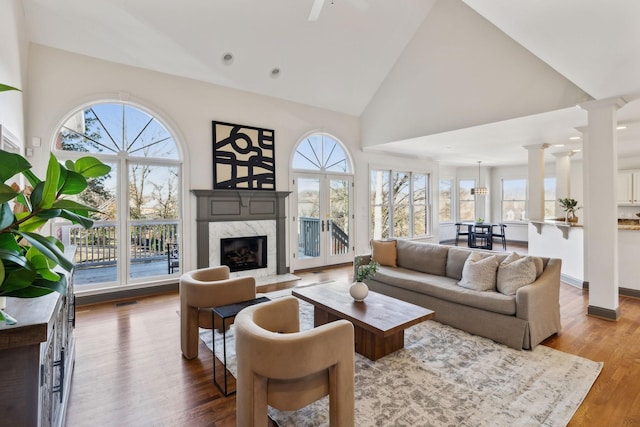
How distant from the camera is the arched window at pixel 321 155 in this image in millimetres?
6430

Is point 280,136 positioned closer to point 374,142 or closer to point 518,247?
point 374,142

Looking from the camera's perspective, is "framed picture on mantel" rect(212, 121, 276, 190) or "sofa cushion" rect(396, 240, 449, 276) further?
"framed picture on mantel" rect(212, 121, 276, 190)

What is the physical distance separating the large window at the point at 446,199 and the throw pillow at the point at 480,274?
7419 millimetres

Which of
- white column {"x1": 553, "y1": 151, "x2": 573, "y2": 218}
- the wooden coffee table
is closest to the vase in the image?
the wooden coffee table

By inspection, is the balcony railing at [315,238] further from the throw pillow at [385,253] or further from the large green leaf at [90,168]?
the large green leaf at [90,168]

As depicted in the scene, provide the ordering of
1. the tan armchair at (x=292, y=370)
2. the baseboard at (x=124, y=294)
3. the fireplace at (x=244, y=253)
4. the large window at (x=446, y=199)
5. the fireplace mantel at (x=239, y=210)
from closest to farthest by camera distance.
→ 1. the tan armchair at (x=292, y=370)
2. the baseboard at (x=124, y=294)
3. the fireplace mantel at (x=239, y=210)
4. the fireplace at (x=244, y=253)
5. the large window at (x=446, y=199)

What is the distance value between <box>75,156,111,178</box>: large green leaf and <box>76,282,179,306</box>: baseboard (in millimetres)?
4324

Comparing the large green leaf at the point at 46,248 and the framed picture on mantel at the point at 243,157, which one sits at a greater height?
the framed picture on mantel at the point at 243,157

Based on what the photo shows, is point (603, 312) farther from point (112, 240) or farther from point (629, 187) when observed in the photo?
point (112, 240)

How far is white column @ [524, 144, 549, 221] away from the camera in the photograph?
20.9 ft

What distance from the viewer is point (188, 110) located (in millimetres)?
5078

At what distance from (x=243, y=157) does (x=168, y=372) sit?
3.77 metres

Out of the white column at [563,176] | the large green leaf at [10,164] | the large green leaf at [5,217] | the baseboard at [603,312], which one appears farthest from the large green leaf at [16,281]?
the white column at [563,176]

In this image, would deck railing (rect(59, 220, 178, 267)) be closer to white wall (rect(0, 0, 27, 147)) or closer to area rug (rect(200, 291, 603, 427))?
white wall (rect(0, 0, 27, 147))
